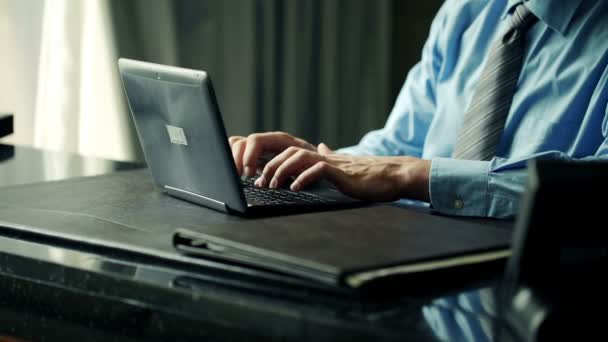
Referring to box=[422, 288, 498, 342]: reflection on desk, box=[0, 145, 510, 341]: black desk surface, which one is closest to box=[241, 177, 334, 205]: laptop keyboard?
box=[0, 145, 510, 341]: black desk surface

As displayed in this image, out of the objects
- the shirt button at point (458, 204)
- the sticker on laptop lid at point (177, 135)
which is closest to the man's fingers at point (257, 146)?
the sticker on laptop lid at point (177, 135)

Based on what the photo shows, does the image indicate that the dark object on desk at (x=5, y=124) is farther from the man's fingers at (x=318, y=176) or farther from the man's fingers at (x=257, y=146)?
Answer: the man's fingers at (x=318, y=176)

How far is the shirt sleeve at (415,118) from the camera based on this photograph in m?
1.72

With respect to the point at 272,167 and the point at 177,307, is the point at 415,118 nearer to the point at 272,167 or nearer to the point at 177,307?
the point at 272,167

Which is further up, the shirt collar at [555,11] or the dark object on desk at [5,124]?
the shirt collar at [555,11]

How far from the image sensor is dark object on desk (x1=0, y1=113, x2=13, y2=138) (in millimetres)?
1665

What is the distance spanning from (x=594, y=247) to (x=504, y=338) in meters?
0.11

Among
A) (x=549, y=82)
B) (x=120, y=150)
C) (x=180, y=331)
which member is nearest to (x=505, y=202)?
(x=549, y=82)

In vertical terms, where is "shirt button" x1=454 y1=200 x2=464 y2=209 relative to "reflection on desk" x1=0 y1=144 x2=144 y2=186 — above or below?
above

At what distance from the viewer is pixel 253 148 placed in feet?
4.23

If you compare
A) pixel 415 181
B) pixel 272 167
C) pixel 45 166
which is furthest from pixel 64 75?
pixel 415 181

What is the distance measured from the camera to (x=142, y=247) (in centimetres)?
83

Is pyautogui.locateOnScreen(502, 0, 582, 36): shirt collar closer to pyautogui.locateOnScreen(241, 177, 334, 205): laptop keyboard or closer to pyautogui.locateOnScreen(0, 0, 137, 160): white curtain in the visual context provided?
pyautogui.locateOnScreen(241, 177, 334, 205): laptop keyboard

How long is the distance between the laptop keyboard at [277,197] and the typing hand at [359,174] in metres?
0.03
